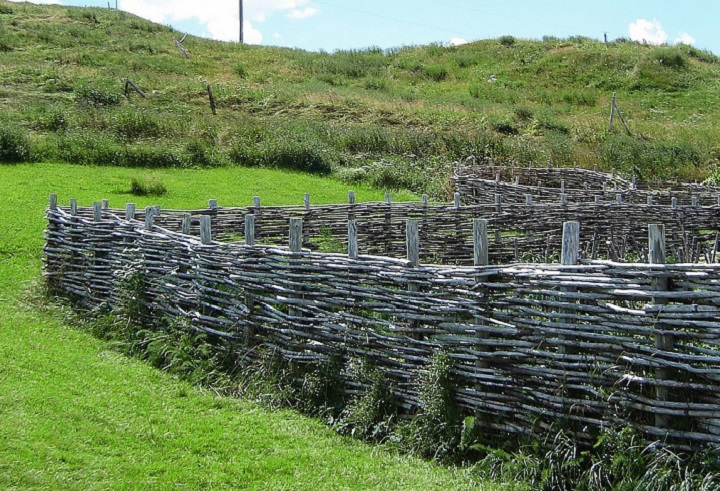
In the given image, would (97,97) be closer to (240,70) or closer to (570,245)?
(240,70)

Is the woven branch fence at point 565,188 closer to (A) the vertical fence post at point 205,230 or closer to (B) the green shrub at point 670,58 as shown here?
(A) the vertical fence post at point 205,230

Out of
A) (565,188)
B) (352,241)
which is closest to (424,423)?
(352,241)

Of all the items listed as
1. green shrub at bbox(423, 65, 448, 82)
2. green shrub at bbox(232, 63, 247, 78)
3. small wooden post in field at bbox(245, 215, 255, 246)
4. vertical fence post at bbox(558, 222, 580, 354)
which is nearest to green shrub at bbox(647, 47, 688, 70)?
green shrub at bbox(423, 65, 448, 82)

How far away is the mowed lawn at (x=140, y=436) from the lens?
509 centimetres

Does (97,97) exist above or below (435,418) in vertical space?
above

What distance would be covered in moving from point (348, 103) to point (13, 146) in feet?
50.1

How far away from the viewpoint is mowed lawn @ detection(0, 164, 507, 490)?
509 centimetres

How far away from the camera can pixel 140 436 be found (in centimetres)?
577

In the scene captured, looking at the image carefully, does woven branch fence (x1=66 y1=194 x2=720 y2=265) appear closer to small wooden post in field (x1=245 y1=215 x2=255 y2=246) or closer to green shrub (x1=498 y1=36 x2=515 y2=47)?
small wooden post in field (x1=245 y1=215 x2=255 y2=246)

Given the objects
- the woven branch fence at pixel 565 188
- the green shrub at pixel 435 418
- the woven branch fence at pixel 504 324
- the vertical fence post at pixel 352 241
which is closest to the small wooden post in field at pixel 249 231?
the woven branch fence at pixel 504 324

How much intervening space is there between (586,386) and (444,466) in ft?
3.88

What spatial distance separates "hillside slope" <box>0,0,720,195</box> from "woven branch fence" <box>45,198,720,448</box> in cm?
1429

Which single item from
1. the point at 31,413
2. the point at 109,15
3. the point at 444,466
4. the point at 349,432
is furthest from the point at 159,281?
the point at 109,15

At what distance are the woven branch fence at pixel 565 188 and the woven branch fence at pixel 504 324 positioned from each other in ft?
24.7
